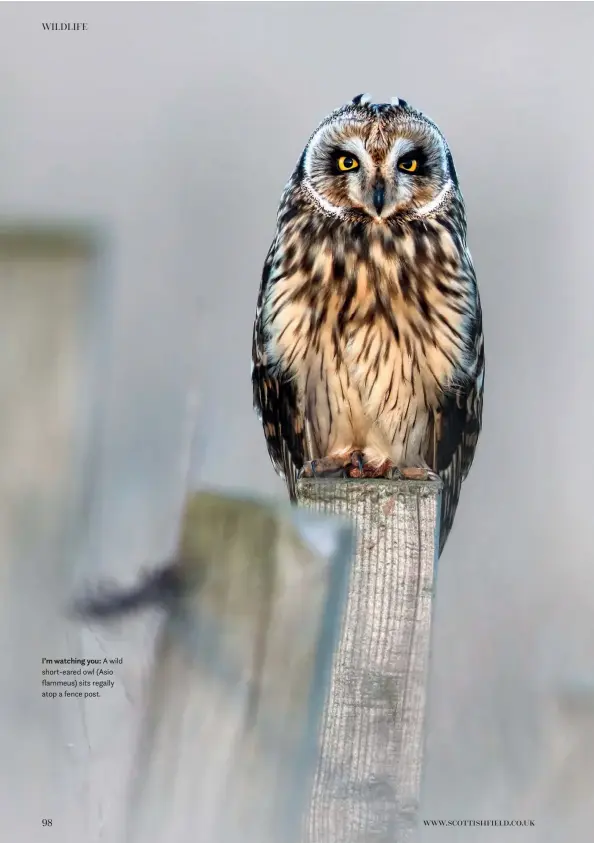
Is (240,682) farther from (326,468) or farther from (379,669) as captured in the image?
(326,468)

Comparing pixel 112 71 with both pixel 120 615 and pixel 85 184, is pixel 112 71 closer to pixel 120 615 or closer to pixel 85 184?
pixel 85 184

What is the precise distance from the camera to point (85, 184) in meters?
1.70

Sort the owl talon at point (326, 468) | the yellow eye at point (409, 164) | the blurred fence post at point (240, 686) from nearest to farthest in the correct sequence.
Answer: the blurred fence post at point (240, 686) → the owl talon at point (326, 468) → the yellow eye at point (409, 164)

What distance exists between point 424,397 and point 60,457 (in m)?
0.68

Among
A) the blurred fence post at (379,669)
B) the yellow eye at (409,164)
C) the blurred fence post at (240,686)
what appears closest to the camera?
the blurred fence post at (379,669)

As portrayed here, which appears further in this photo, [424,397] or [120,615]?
[424,397]

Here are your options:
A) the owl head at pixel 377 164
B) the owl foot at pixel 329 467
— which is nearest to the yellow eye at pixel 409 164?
the owl head at pixel 377 164

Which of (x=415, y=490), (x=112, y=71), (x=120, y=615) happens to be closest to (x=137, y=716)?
(x=120, y=615)

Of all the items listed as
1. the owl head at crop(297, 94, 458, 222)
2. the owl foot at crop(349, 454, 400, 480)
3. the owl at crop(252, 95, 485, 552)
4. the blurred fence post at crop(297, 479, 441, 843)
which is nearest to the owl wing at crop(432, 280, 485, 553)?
the owl at crop(252, 95, 485, 552)

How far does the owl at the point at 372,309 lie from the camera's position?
1.75m

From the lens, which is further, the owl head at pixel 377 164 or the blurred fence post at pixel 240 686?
the owl head at pixel 377 164

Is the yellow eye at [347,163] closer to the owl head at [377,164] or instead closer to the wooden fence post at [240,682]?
the owl head at [377,164]

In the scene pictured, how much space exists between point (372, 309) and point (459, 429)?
0.30 m

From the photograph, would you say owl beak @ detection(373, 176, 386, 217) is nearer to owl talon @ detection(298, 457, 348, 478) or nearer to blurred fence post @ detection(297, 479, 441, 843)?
owl talon @ detection(298, 457, 348, 478)
